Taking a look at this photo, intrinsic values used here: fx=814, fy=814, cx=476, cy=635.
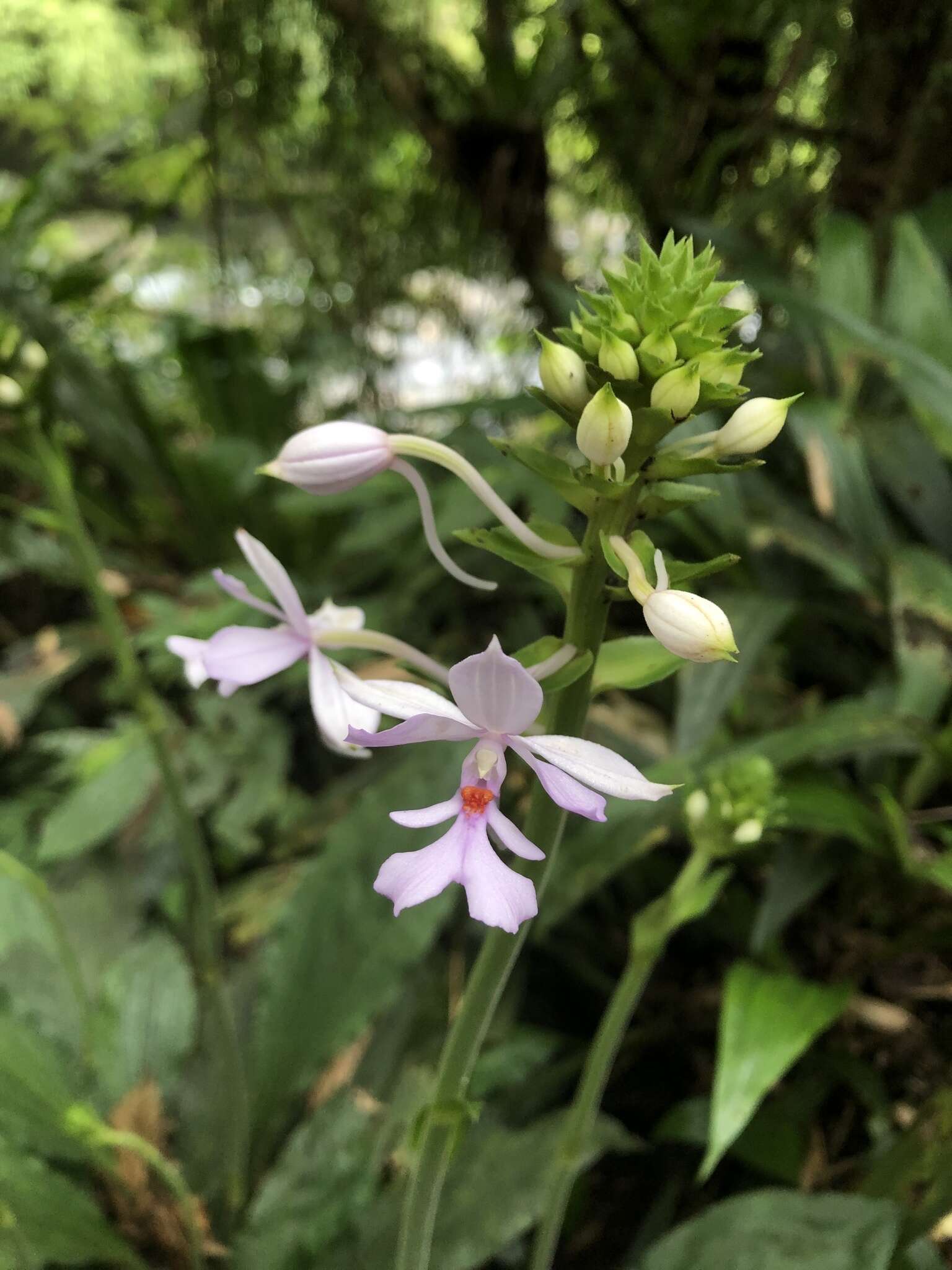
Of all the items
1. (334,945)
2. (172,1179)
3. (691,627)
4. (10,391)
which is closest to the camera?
(691,627)

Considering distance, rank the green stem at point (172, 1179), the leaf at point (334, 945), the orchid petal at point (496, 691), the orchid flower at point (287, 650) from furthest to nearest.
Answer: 1. the leaf at point (334, 945)
2. the green stem at point (172, 1179)
3. the orchid flower at point (287, 650)
4. the orchid petal at point (496, 691)

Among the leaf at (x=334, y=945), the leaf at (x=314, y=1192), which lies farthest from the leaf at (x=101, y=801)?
the leaf at (x=314, y=1192)

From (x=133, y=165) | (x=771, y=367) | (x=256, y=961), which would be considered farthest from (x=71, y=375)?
(x=771, y=367)

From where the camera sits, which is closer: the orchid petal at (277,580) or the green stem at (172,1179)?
the orchid petal at (277,580)

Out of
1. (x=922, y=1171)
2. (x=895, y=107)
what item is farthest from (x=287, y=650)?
(x=895, y=107)

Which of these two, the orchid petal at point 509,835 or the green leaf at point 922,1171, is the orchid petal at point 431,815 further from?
the green leaf at point 922,1171

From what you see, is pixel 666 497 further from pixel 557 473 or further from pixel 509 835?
pixel 509 835
